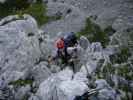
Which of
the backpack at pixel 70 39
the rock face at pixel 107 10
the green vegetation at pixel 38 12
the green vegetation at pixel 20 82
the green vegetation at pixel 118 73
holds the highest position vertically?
the backpack at pixel 70 39

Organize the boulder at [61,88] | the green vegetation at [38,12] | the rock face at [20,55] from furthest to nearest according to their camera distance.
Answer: the green vegetation at [38,12] → the rock face at [20,55] → the boulder at [61,88]

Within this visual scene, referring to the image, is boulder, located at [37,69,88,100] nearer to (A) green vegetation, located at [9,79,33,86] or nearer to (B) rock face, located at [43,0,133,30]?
(A) green vegetation, located at [9,79,33,86]

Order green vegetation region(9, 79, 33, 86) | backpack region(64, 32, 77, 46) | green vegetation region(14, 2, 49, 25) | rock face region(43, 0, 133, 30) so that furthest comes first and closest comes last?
green vegetation region(14, 2, 49, 25) < rock face region(43, 0, 133, 30) < backpack region(64, 32, 77, 46) < green vegetation region(9, 79, 33, 86)

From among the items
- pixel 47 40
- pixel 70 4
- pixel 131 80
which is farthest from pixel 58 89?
pixel 70 4

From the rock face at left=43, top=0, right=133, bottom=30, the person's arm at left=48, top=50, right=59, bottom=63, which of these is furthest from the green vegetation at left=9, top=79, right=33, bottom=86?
the rock face at left=43, top=0, right=133, bottom=30

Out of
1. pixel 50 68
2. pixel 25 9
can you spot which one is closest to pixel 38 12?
pixel 25 9

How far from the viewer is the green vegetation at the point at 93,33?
32.3 meters

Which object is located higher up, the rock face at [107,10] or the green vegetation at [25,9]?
the rock face at [107,10]

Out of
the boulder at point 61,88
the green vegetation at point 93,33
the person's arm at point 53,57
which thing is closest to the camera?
the boulder at point 61,88

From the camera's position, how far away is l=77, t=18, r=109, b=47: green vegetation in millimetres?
32309

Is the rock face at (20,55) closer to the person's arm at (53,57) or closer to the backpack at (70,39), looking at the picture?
the person's arm at (53,57)

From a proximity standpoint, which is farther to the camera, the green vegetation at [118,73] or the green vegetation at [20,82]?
the green vegetation at [20,82]

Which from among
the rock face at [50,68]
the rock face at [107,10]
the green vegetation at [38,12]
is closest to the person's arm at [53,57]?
the rock face at [50,68]

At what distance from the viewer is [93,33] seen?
1337 inches
